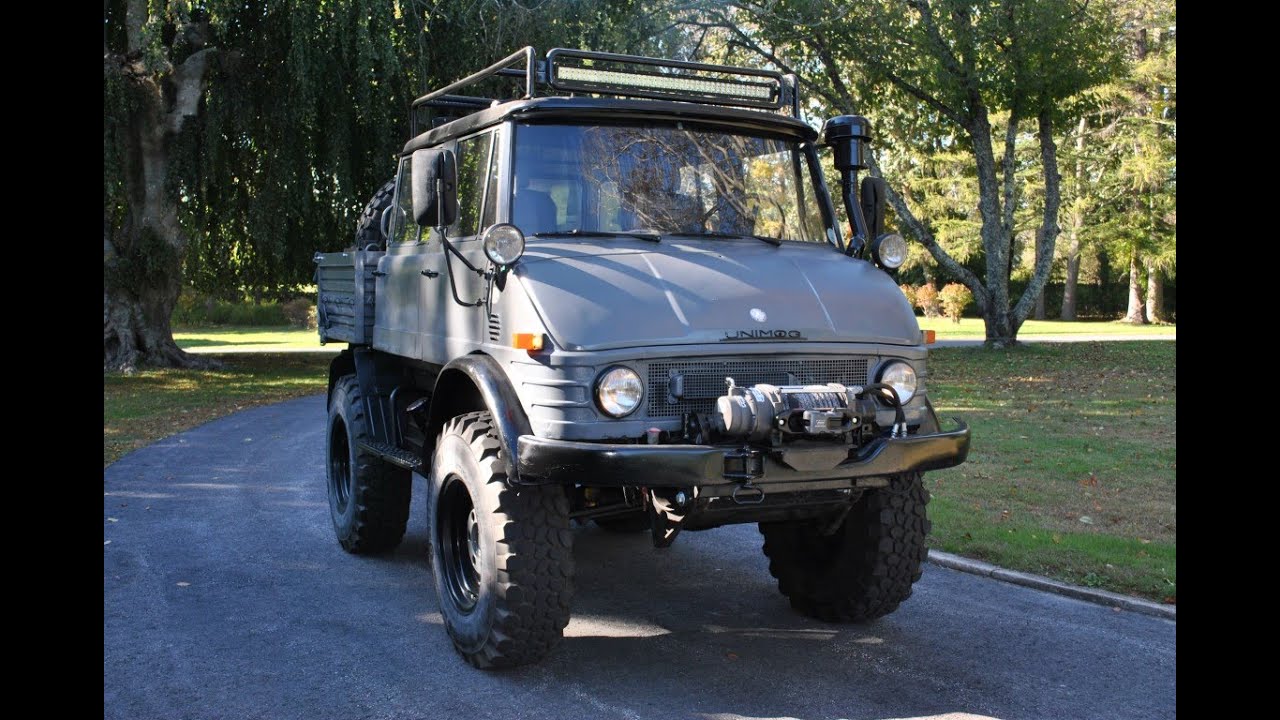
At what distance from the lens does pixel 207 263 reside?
1023 inches

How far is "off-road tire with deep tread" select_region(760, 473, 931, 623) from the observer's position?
5582mm

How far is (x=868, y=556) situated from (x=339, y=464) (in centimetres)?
409

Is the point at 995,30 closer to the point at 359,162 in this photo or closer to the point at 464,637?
the point at 359,162

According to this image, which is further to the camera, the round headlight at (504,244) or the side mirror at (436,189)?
the side mirror at (436,189)

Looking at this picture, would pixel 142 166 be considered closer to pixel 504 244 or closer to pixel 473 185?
pixel 473 185

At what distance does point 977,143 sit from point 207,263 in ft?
57.4

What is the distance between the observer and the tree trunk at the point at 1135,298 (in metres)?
40.7

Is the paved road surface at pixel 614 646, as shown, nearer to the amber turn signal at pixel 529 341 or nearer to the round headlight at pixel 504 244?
the amber turn signal at pixel 529 341

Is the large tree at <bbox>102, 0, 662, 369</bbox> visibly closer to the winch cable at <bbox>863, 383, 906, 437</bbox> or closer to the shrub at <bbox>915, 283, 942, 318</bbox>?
the winch cable at <bbox>863, 383, 906, 437</bbox>

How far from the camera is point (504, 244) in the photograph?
5027 mm

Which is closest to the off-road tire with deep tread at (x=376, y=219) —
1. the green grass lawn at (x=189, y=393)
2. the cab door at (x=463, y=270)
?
the cab door at (x=463, y=270)

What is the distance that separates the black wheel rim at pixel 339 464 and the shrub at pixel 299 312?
3963cm

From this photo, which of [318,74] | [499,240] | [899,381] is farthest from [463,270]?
[318,74]

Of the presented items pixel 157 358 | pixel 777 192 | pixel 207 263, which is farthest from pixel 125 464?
pixel 207 263
